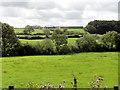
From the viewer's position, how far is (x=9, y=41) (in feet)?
203

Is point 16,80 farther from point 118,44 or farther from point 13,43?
point 118,44

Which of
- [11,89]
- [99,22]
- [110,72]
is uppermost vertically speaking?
[99,22]

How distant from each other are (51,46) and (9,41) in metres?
12.7

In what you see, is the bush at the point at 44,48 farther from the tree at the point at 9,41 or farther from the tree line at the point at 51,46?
the tree at the point at 9,41

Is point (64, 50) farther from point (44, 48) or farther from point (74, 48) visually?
point (44, 48)

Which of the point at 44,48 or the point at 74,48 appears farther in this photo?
the point at 74,48

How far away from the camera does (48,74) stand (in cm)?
2994

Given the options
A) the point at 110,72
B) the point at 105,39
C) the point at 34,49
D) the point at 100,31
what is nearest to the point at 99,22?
the point at 100,31

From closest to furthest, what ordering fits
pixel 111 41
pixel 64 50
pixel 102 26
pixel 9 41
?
pixel 9 41 → pixel 64 50 → pixel 111 41 → pixel 102 26

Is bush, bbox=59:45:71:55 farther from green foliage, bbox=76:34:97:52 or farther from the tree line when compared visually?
green foliage, bbox=76:34:97:52

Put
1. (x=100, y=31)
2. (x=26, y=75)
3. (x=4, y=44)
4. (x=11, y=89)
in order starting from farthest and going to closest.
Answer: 1. (x=100, y=31)
2. (x=4, y=44)
3. (x=26, y=75)
4. (x=11, y=89)

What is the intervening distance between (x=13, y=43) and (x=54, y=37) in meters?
17.0

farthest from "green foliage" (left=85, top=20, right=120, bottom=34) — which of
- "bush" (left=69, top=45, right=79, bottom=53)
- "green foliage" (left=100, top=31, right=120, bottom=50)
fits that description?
"bush" (left=69, top=45, right=79, bottom=53)

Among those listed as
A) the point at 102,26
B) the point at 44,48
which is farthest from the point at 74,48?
the point at 102,26
